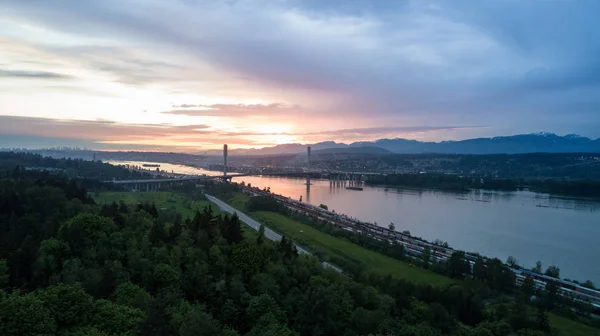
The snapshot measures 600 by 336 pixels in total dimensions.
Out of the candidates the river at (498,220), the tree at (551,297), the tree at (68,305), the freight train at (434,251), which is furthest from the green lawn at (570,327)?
the tree at (68,305)

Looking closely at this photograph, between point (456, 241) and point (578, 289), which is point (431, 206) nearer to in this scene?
point (456, 241)

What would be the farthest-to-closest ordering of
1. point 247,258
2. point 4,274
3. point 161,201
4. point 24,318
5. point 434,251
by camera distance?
point 161,201 < point 434,251 < point 247,258 < point 4,274 < point 24,318

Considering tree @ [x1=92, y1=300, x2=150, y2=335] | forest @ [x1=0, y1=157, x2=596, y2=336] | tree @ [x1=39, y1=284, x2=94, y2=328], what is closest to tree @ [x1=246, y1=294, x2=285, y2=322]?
forest @ [x1=0, y1=157, x2=596, y2=336]

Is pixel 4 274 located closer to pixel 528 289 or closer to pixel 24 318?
pixel 24 318

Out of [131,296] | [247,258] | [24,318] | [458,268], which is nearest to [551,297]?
[458,268]

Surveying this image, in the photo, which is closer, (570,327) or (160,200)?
(570,327)

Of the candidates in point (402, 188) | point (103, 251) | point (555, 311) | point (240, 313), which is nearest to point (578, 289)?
point (555, 311)

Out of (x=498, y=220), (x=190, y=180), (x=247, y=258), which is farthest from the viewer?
(x=190, y=180)
